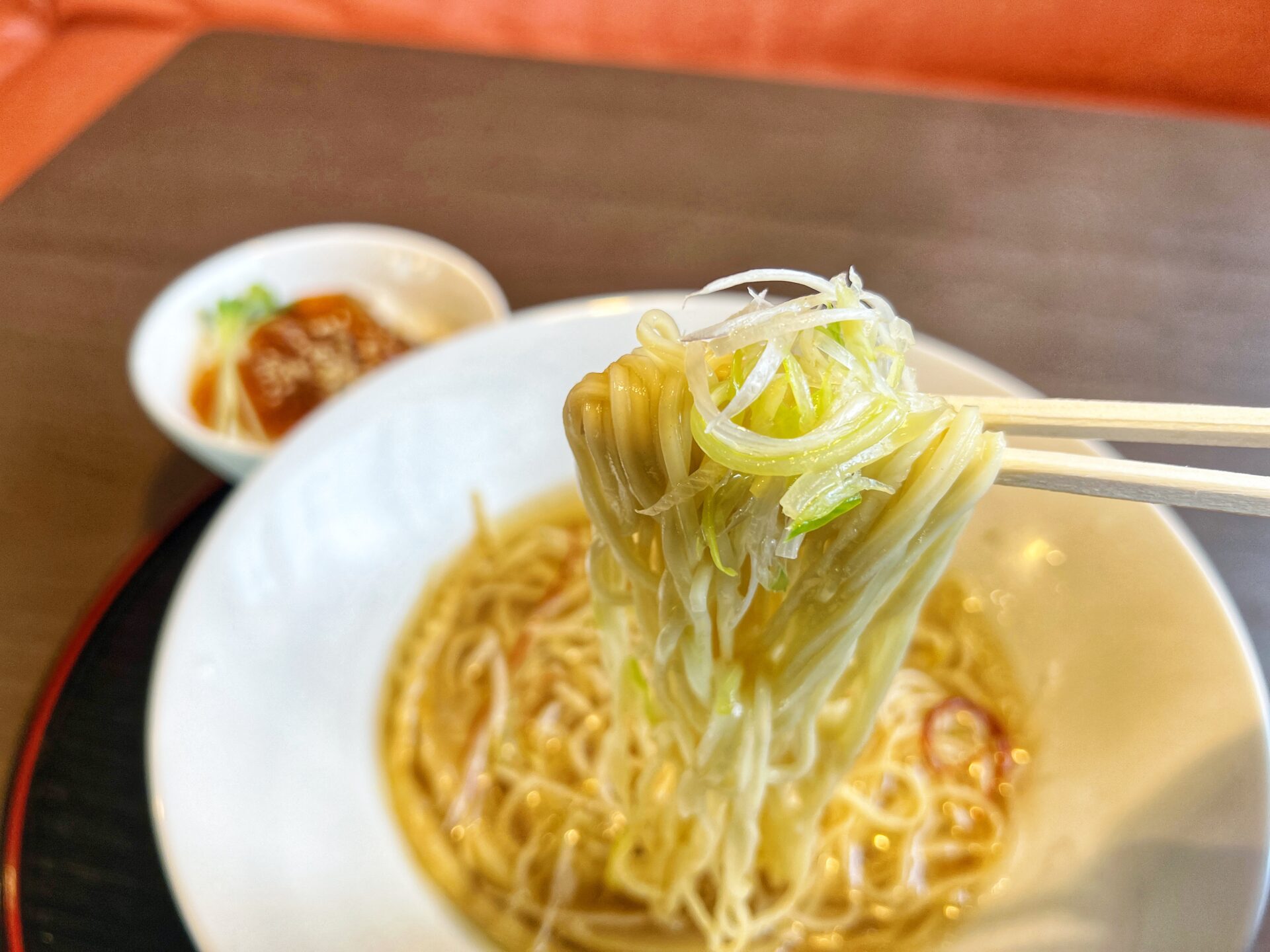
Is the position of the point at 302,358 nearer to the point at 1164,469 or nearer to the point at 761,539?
the point at 761,539

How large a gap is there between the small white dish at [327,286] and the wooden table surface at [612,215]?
18 centimetres

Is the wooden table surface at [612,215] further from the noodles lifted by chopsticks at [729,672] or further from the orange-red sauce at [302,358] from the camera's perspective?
the noodles lifted by chopsticks at [729,672]

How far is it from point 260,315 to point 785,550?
1.19m

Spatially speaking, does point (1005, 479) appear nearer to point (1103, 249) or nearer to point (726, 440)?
point (726, 440)

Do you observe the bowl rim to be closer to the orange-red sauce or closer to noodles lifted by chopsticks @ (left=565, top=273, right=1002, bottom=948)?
the orange-red sauce

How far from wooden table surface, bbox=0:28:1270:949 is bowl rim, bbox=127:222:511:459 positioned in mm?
154

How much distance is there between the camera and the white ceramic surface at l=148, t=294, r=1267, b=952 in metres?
0.85

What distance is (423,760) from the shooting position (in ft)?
4.01

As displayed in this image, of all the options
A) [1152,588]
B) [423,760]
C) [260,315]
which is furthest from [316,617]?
[1152,588]

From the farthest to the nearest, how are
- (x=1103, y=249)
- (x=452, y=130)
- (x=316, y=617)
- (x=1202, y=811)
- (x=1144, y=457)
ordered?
1. (x=452, y=130)
2. (x=1103, y=249)
3. (x=1144, y=457)
4. (x=316, y=617)
5. (x=1202, y=811)

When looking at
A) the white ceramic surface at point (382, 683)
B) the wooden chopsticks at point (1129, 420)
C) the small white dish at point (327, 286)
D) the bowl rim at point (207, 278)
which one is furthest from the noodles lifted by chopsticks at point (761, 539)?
the small white dish at point (327, 286)

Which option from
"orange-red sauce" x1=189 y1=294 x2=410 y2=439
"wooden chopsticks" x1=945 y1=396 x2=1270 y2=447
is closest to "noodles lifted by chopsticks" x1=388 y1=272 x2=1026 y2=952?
"wooden chopsticks" x1=945 y1=396 x2=1270 y2=447

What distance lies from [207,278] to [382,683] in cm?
77

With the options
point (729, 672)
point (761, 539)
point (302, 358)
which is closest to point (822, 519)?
point (761, 539)
